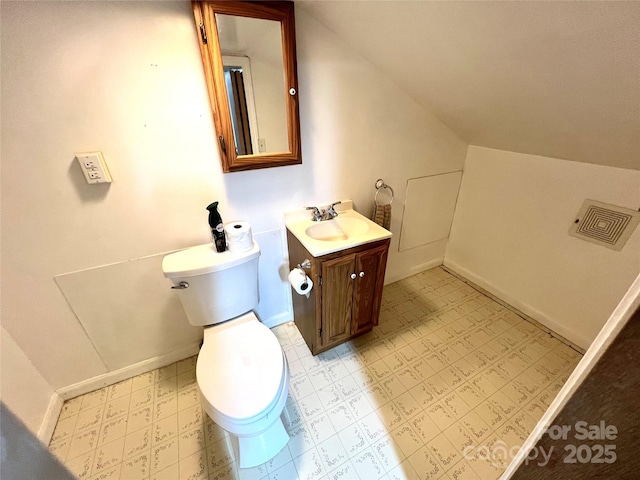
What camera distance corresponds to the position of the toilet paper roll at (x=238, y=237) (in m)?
1.19

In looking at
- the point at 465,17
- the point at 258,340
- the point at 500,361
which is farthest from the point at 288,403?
the point at 465,17

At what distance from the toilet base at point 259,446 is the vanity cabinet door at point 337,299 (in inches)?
18.8

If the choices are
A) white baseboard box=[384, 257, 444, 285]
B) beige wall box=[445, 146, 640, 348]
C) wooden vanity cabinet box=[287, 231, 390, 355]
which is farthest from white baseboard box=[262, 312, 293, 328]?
beige wall box=[445, 146, 640, 348]

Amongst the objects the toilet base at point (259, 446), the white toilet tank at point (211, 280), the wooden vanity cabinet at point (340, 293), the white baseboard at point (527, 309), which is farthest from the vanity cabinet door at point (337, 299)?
the white baseboard at point (527, 309)

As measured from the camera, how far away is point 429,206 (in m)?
2.03

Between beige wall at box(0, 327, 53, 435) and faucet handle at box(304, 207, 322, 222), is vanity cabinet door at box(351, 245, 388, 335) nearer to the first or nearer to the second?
faucet handle at box(304, 207, 322, 222)

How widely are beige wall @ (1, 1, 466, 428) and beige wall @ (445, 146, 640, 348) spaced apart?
74 cm

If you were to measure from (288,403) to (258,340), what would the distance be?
0.46m

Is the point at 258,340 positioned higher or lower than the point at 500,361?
higher

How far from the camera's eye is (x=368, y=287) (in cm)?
145

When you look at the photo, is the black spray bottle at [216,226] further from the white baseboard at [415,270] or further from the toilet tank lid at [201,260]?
the white baseboard at [415,270]

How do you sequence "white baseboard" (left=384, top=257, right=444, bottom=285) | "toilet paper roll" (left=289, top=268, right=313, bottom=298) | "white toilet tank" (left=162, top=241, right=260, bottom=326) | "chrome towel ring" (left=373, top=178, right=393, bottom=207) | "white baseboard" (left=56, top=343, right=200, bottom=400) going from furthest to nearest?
"white baseboard" (left=384, top=257, right=444, bottom=285), "chrome towel ring" (left=373, top=178, right=393, bottom=207), "white baseboard" (left=56, top=343, right=200, bottom=400), "toilet paper roll" (left=289, top=268, right=313, bottom=298), "white toilet tank" (left=162, top=241, right=260, bottom=326)

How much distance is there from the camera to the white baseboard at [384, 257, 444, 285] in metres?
2.17

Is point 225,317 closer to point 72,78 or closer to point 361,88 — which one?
point 72,78
